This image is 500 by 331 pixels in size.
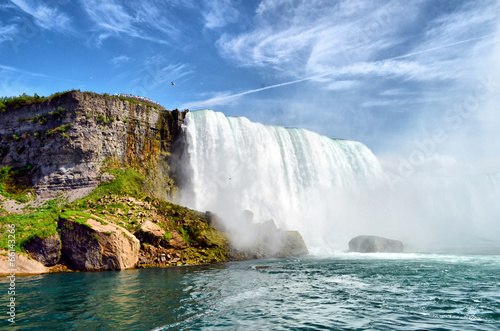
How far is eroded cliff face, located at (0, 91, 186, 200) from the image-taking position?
3275 cm

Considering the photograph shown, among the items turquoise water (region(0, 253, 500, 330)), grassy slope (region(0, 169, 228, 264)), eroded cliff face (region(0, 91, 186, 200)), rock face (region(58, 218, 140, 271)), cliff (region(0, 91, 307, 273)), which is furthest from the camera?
eroded cliff face (region(0, 91, 186, 200))

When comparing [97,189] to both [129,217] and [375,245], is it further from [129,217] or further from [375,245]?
[375,245]

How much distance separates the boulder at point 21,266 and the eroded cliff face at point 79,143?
11357mm

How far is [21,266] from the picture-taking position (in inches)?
793

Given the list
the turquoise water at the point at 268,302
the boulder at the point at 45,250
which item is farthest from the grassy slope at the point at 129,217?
the turquoise water at the point at 268,302

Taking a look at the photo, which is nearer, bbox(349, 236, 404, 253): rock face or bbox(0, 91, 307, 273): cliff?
bbox(0, 91, 307, 273): cliff

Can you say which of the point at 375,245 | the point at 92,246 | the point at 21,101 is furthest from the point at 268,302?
the point at 21,101

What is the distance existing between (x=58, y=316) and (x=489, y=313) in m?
13.2

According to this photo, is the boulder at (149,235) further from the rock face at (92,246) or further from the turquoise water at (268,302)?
the turquoise water at (268,302)

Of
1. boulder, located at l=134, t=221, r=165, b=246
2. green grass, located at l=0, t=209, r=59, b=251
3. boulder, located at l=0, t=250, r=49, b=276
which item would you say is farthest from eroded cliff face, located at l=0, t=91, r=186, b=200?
boulder, located at l=0, t=250, r=49, b=276

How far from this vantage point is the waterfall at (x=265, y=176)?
1506 inches

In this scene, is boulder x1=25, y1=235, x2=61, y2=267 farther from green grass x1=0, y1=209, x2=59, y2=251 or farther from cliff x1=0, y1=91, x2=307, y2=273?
green grass x1=0, y1=209, x2=59, y2=251

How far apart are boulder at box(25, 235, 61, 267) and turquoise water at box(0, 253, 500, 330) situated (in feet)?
16.9

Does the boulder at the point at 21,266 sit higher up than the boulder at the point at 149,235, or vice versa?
the boulder at the point at 149,235
